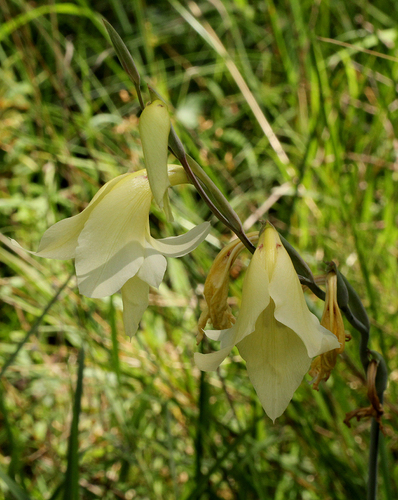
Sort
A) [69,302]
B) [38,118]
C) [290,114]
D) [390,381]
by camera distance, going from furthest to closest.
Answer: [290,114], [38,118], [69,302], [390,381]

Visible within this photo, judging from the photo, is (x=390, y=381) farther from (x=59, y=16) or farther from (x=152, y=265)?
(x=59, y=16)

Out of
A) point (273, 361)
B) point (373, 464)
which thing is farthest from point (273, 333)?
point (373, 464)

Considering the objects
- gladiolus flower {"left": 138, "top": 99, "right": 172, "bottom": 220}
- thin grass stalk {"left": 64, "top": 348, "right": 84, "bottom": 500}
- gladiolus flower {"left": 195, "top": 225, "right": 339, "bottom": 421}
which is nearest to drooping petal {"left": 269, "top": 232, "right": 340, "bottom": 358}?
gladiolus flower {"left": 195, "top": 225, "right": 339, "bottom": 421}

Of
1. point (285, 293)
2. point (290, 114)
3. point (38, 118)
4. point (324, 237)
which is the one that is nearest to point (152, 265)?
point (285, 293)

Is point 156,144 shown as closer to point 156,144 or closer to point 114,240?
point 156,144

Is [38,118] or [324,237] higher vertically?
[38,118]

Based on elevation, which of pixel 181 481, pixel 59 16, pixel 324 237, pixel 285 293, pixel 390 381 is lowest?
pixel 181 481

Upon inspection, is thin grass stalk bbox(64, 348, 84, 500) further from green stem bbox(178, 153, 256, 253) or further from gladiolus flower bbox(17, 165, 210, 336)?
green stem bbox(178, 153, 256, 253)
